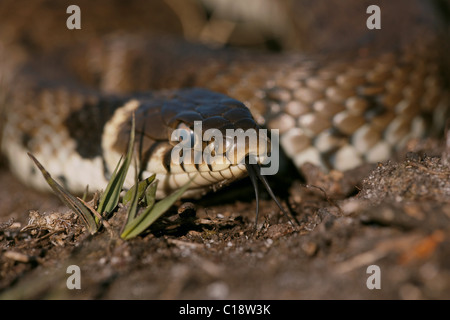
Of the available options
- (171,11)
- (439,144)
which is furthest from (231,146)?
(171,11)

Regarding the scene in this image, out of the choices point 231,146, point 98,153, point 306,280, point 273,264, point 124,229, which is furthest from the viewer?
point 98,153

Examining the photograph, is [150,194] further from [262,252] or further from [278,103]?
[278,103]

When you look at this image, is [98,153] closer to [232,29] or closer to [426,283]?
[426,283]

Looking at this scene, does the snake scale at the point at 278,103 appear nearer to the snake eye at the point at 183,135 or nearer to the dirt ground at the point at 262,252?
the snake eye at the point at 183,135

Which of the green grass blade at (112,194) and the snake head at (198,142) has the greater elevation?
the snake head at (198,142)

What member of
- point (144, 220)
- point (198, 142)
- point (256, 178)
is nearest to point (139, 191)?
point (144, 220)

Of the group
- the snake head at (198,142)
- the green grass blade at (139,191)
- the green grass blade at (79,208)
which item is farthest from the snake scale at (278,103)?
the green grass blade at (79,208)

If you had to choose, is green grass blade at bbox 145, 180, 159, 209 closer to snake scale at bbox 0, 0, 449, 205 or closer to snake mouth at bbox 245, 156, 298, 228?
snake scale at bbox 0, 0, 449, 205
